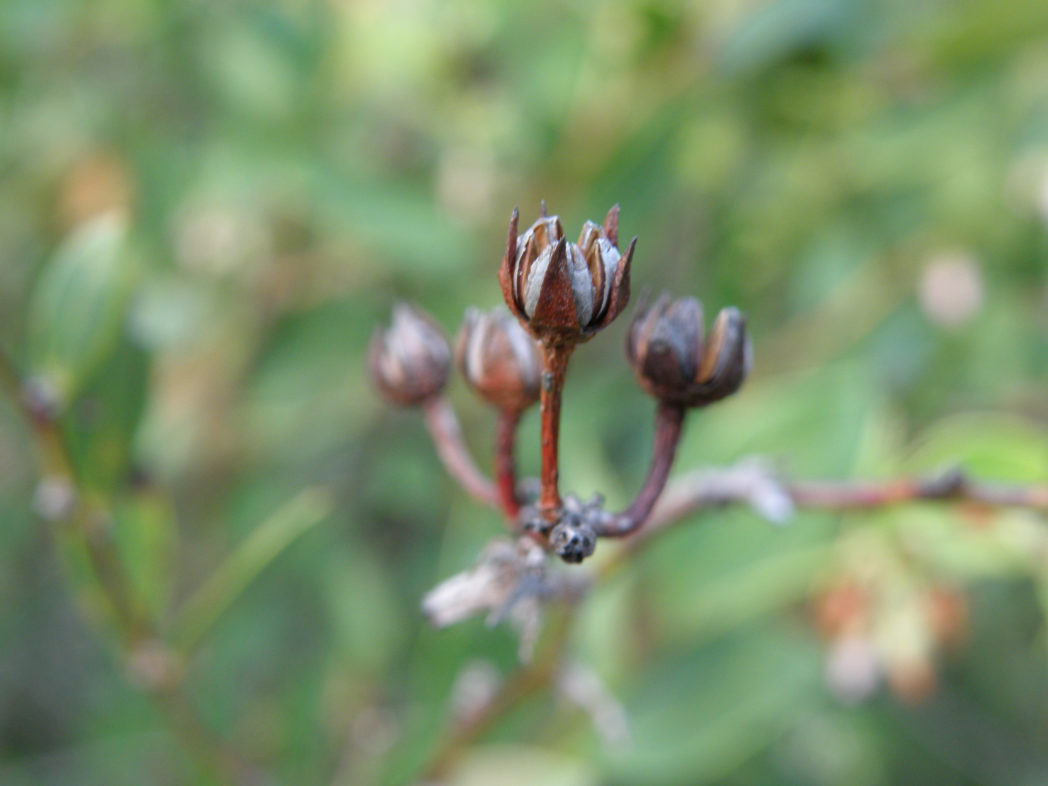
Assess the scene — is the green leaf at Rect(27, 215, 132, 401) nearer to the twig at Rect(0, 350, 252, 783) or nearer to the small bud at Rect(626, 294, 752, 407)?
the twig at Rect(0, 350, 252, 783)

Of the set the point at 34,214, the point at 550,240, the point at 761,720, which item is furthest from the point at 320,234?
the point at 550,240

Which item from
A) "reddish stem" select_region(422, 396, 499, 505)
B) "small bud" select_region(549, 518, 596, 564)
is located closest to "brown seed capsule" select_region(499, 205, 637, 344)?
"small bud" select_region(549, 518, 596, 564)

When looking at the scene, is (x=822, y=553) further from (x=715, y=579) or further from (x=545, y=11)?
(x=545, y=11)

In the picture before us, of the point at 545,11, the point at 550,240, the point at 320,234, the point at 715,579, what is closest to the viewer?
the point at 550,240

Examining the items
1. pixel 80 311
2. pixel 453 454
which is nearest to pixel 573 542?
pixel 453 454

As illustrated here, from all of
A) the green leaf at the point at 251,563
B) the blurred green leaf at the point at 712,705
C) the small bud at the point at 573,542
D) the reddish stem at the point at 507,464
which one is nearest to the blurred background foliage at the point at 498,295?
the blurred green leaf at the point at 712,705

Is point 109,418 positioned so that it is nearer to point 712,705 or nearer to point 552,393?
point 552,393

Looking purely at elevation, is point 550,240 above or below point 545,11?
below
